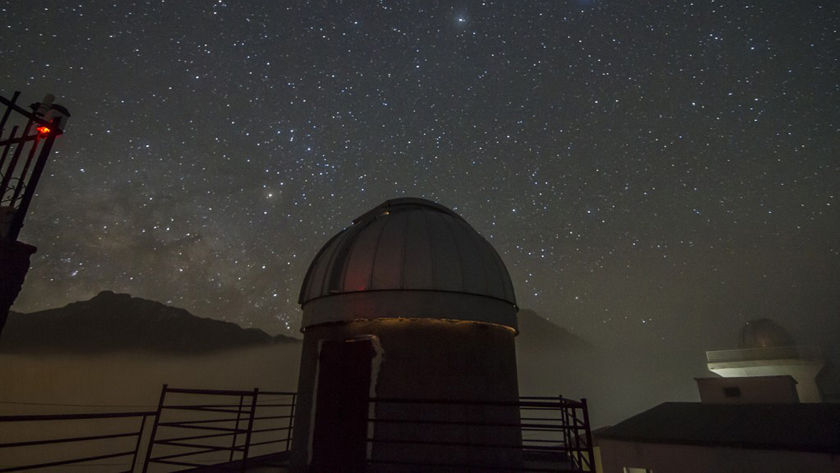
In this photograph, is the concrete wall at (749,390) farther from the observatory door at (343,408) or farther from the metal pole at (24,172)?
the metal pole at (24,172)

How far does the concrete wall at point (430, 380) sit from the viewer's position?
6.79 metres

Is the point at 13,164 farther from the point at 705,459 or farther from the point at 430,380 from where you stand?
the point at 705,459

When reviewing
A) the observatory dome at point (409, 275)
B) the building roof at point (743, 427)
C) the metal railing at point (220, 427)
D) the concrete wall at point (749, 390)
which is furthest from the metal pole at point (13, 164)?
the concrete wall at point (749, 390)

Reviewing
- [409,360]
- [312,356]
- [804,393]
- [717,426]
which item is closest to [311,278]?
[312,356]

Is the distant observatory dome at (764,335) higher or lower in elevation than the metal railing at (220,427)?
higher

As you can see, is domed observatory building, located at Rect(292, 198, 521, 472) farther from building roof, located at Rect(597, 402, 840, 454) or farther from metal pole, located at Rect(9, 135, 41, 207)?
building roof, located at Rect(597, 402, 840, 454)

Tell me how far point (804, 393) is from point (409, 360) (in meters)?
28.6

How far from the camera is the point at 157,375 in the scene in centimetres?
10350

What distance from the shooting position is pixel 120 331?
395 ft

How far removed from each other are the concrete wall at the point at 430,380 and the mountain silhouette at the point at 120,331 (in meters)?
134

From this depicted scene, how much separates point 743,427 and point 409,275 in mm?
13940

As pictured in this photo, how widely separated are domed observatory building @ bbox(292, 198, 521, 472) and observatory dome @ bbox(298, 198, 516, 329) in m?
0.02

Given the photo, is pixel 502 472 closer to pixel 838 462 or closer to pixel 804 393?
pixel 838 462

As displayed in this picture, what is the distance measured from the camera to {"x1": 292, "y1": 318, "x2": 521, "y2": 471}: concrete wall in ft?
22.3
